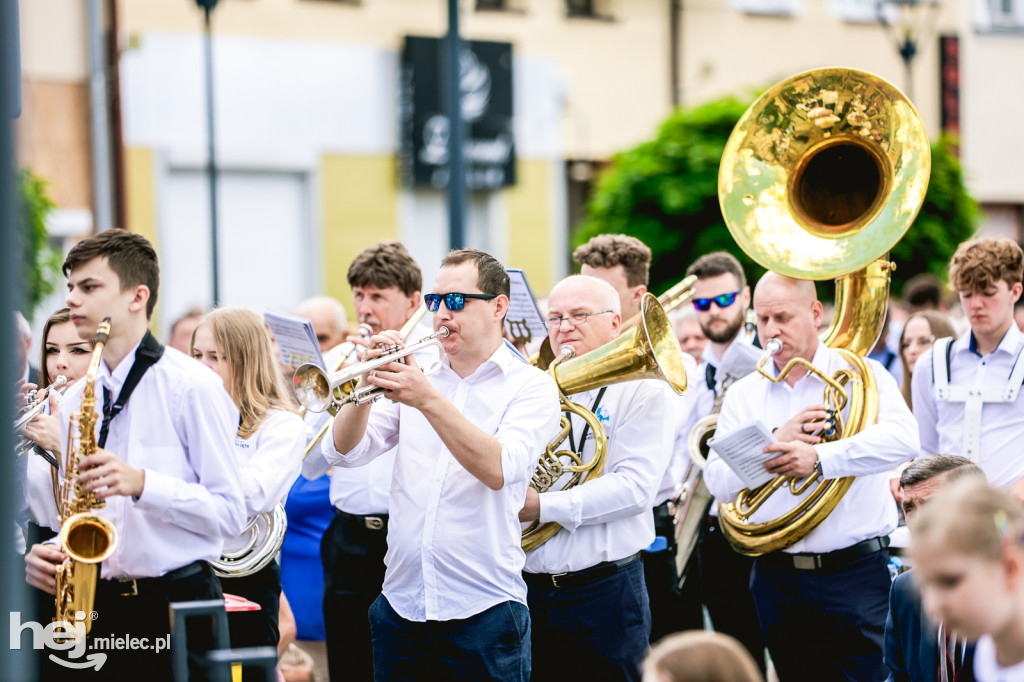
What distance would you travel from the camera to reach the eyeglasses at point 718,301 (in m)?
6.12

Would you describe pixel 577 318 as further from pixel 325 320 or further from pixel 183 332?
pixel 183 332

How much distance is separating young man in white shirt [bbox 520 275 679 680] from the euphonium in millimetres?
53

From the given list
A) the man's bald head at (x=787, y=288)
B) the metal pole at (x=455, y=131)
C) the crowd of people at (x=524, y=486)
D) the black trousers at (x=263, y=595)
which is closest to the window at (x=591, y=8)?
the metal pole at (x=455, y=131)

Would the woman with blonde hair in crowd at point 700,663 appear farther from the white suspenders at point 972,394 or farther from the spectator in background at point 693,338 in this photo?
the spectator in background at point 693,338

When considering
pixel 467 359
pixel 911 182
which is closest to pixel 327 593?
pixel 467 359

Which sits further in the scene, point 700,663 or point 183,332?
point 183,332

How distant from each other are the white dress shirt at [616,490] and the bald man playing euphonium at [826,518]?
17.3 inches

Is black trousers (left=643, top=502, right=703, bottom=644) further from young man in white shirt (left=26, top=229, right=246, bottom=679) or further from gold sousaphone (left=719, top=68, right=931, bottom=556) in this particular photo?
young man in white shirt (left=26, top=229, right=246, bottom=679)

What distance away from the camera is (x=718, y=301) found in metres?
6.12

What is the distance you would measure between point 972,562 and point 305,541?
405 cm

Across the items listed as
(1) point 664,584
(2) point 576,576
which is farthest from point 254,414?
(1) point 664,584

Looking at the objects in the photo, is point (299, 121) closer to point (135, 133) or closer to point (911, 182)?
point (135, 133)

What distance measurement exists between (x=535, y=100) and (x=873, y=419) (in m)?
14.1

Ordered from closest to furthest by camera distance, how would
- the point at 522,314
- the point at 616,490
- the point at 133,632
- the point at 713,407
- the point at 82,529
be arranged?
the point at 82,529
the point at 133,632
the point at 616,490
the point at 522,314
the point at 713,407
